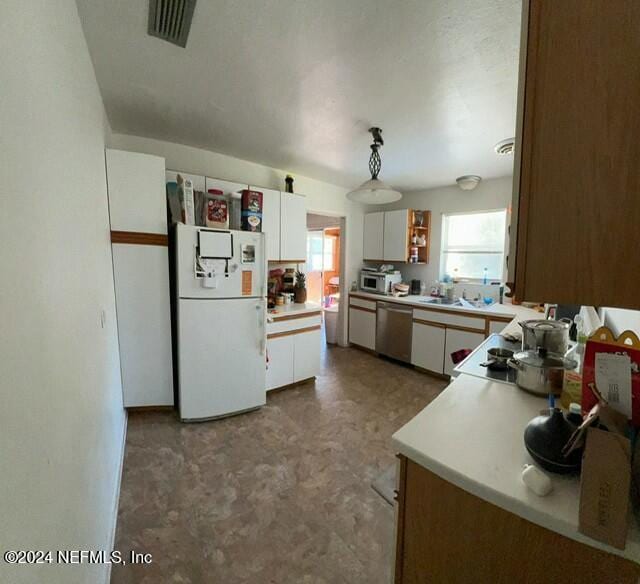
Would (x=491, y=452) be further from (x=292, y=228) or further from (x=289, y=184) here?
(x=289, y=184)

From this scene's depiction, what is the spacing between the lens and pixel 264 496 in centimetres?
168

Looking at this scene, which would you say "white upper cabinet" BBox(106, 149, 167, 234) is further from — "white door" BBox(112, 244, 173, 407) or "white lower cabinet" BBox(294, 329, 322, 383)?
"white lower cabinet" BBox(294, 329, 322, 383)

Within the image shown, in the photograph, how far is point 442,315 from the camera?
330 cm

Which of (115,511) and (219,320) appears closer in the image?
(115,511)

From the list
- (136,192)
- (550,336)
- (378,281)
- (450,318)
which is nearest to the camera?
(550,336)

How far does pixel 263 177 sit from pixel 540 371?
3092 millimetres

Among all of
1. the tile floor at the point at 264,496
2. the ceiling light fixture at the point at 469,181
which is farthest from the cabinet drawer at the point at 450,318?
the ceiling light fixture at the point at 469,181

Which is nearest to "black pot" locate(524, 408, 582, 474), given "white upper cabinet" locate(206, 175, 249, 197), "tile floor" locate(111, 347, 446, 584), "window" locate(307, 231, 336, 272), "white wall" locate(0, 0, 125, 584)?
"tile floor" locate(111, 347, 446, 584)

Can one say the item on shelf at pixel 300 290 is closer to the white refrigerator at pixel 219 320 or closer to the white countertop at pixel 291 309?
the white countertop at pixel 291 309

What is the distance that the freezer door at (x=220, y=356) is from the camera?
90.6 inches

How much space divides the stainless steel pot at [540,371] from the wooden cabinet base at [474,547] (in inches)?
28.1

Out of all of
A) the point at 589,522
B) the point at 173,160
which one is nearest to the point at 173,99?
the point at 173,160

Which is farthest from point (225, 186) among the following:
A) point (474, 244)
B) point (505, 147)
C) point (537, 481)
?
point (474, 244)

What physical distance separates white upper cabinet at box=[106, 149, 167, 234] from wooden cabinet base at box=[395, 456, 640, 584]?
2395 mm
